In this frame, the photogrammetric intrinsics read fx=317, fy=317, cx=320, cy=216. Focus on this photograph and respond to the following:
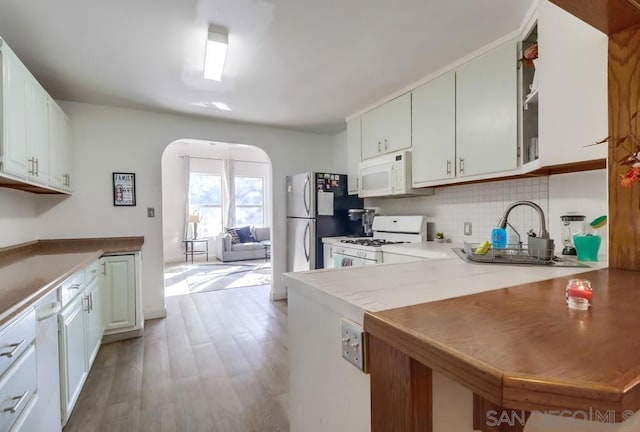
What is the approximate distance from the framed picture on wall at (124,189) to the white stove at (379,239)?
224cm

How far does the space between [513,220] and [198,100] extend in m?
2.98

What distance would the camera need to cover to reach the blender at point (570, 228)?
1.68 m

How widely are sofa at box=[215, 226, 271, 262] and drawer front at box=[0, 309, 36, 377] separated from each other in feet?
19.1

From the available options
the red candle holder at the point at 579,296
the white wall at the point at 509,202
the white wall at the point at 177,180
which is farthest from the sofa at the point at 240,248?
the red candle holder at the point at 579,296

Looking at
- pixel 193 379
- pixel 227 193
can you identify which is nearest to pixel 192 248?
pixel 227 193

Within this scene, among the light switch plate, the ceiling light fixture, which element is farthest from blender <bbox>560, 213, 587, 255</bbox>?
the ceiling light fixture

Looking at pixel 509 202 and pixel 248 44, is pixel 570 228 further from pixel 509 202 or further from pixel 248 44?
pixel 248 44

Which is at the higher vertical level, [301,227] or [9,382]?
[301,227]

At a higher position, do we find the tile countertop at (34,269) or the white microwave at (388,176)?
the white microwave at (388,176)

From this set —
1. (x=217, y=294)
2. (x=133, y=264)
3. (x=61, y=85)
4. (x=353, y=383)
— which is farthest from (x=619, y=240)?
(x=217, y=294)

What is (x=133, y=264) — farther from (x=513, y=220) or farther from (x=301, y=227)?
(x=513, y=220)

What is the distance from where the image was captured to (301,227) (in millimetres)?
3924

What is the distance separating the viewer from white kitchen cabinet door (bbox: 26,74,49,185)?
2045 millimetres

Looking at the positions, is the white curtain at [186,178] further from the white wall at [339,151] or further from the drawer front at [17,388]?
the drawer front at [17,388]
